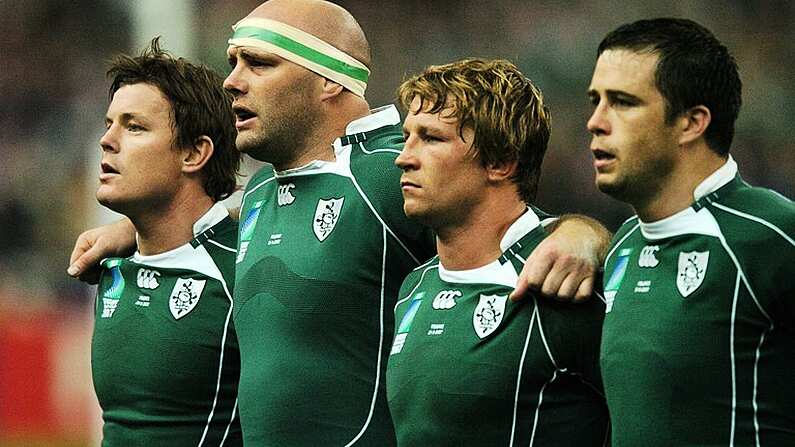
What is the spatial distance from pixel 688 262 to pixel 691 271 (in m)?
0.03

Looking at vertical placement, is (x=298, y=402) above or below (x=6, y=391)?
above

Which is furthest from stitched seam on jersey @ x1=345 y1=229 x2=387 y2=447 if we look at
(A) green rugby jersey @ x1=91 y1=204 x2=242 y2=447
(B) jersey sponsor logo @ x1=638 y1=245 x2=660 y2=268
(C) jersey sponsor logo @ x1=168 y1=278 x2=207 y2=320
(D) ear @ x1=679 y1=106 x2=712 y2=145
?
(D) ear @ x1=679 y1=106 x2=712 y2=145

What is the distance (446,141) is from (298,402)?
99cm

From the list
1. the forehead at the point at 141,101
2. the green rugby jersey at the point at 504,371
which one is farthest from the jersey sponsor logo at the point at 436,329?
the forehead at the point at 141,101

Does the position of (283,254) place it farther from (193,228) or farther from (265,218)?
(193,228)

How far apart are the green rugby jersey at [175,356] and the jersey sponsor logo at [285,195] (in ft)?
1.28

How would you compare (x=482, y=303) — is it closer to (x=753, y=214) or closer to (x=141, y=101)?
(x=753, y=214)

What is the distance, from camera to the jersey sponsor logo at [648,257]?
4.39 m


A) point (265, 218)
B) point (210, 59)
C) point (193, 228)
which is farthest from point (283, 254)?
point (210, 59)

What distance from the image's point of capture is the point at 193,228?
595 centimetres

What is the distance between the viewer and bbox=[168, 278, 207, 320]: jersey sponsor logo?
18.9 feet

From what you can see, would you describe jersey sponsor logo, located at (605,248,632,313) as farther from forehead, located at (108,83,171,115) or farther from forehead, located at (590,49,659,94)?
forehead, located at (108,83,171,115)

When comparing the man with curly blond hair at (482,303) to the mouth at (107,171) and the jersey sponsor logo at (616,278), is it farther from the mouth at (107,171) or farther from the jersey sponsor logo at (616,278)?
the mouth at (107,171)

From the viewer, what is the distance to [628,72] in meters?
4.35
